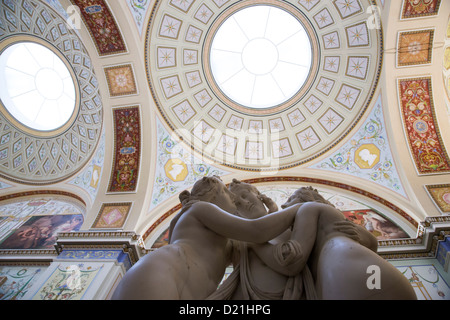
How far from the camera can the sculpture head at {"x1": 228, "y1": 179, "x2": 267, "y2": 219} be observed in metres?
2.76

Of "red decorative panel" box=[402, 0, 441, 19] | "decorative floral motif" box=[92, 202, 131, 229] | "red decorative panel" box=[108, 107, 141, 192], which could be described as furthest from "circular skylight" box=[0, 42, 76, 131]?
"red decorative panel" box=[402, 0, 441, 19]

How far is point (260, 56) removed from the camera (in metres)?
12.6

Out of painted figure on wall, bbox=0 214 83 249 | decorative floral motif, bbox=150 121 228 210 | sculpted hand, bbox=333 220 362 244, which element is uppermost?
sculpted hand, bbox=333 220 362 244

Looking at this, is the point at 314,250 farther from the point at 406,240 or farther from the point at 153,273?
the point at 406,240

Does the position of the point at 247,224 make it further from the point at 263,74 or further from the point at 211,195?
the point at 263,74

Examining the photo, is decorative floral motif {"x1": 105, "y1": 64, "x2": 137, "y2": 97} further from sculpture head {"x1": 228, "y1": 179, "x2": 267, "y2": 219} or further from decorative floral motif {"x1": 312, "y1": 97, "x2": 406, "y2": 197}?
sculpture head {"x1": 228, "y1": 179, "x2": 267, "y2": 219}

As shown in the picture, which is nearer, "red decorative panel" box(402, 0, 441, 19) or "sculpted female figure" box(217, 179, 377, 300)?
"sculpted female figure" box(217, 179, 377, 300)

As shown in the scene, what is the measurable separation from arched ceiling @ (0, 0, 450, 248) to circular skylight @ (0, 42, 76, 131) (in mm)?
630

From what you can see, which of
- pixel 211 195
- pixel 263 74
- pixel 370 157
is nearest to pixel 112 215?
pixel 211 195

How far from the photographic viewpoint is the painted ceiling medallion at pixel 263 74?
9938 millimetres

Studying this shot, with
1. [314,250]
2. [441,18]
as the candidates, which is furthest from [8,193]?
[441,18]

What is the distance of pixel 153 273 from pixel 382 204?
27.8ft

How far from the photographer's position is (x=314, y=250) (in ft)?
7.25

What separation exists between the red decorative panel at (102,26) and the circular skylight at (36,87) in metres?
2.59
